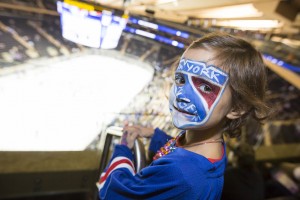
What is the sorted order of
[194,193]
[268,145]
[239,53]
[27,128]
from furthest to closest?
[268,145], [27,128], [239,53], [194,193]

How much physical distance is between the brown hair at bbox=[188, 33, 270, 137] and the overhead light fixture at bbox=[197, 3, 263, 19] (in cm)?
56

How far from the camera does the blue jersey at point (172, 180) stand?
32.8 inches

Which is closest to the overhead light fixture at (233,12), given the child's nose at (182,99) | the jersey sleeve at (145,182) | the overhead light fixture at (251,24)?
the overhead light fixture at (251,24)

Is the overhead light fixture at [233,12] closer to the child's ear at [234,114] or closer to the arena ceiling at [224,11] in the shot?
the arena ceiling at [224,11]

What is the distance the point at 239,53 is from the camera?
944 mm

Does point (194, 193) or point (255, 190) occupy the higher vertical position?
point (194, 193)

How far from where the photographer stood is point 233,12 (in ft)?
5.32

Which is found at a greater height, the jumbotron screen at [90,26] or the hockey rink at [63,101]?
the jumbotron screen at [90,26]

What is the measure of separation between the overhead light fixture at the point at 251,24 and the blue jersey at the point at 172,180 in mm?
1131

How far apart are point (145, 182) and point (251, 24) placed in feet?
4.62

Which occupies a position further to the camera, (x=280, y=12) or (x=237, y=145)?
(x=237, y=145)

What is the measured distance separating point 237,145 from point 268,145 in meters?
0.89

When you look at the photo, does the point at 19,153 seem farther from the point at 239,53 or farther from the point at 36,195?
the point at 239,53

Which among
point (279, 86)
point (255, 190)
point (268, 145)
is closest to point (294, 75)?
point (279, 86)
